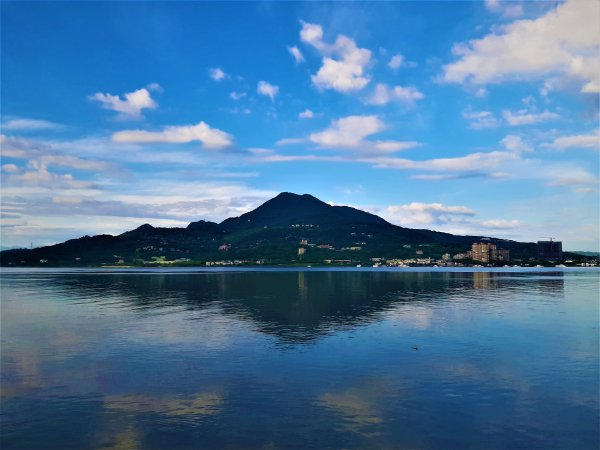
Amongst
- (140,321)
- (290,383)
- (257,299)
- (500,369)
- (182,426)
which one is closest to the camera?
(182,426)

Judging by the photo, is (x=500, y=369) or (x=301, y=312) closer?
(x=500, y=369)

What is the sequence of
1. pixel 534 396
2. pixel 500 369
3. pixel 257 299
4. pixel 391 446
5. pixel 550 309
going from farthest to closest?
pixel 257 299, pixel 550 309, pixel 500 369, pixel 534 396, pixel 391 446

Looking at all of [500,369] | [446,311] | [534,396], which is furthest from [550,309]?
[534,396]

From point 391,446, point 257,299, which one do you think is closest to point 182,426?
point 391,446

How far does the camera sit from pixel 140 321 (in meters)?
65.9

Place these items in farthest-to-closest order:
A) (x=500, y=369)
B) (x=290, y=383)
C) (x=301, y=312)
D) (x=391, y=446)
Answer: (x=301, y=312) < (x=500, y=369) < (x=290, y=383) < (x=391, y=446)

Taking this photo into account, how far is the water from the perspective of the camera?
24.6m

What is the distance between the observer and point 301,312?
248ft

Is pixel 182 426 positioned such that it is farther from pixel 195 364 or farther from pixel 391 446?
pixel 195 364

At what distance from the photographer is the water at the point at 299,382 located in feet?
80.7

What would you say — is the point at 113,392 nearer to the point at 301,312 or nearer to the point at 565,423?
the point at 565,423

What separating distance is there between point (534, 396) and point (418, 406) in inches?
346

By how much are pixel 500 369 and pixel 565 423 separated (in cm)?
1218

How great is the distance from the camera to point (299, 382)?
34.2m
